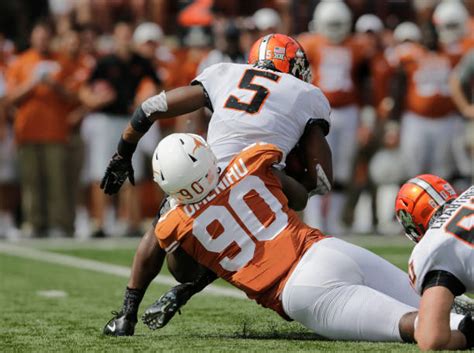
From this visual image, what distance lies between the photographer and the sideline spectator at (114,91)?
11375 millimetres

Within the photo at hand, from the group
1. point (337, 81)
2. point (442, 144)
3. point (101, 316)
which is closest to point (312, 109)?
point (101, 316)

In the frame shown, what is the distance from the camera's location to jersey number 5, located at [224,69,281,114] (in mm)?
5281

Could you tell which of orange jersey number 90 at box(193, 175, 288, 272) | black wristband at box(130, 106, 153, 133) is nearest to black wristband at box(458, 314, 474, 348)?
orange jersey number 90 at box(193, 175, 288, 272)

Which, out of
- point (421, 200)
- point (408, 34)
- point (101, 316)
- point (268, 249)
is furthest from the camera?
point (408, 34)

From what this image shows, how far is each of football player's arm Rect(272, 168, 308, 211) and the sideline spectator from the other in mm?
6247

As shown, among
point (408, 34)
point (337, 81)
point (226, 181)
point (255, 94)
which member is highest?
point (255, 94)

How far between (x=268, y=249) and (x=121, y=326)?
77 centimetres

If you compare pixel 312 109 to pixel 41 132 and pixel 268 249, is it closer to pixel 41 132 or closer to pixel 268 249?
pixel 268 249

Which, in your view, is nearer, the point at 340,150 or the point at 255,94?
the point at 255,94

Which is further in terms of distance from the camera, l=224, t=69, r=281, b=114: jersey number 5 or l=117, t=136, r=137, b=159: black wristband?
l=117, t=136, r=137, b=159: black wristband

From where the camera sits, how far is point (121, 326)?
5254 millimetres

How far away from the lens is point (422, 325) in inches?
178

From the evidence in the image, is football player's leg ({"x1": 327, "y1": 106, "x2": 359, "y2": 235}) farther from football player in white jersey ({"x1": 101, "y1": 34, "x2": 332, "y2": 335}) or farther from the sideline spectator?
football player in white jersey ({"x1": 101, "y1": 34, "x2": 332, "y2": 335})

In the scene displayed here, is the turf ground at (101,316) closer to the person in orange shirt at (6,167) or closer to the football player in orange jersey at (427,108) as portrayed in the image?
the football player in orange jersey at (427,108)
